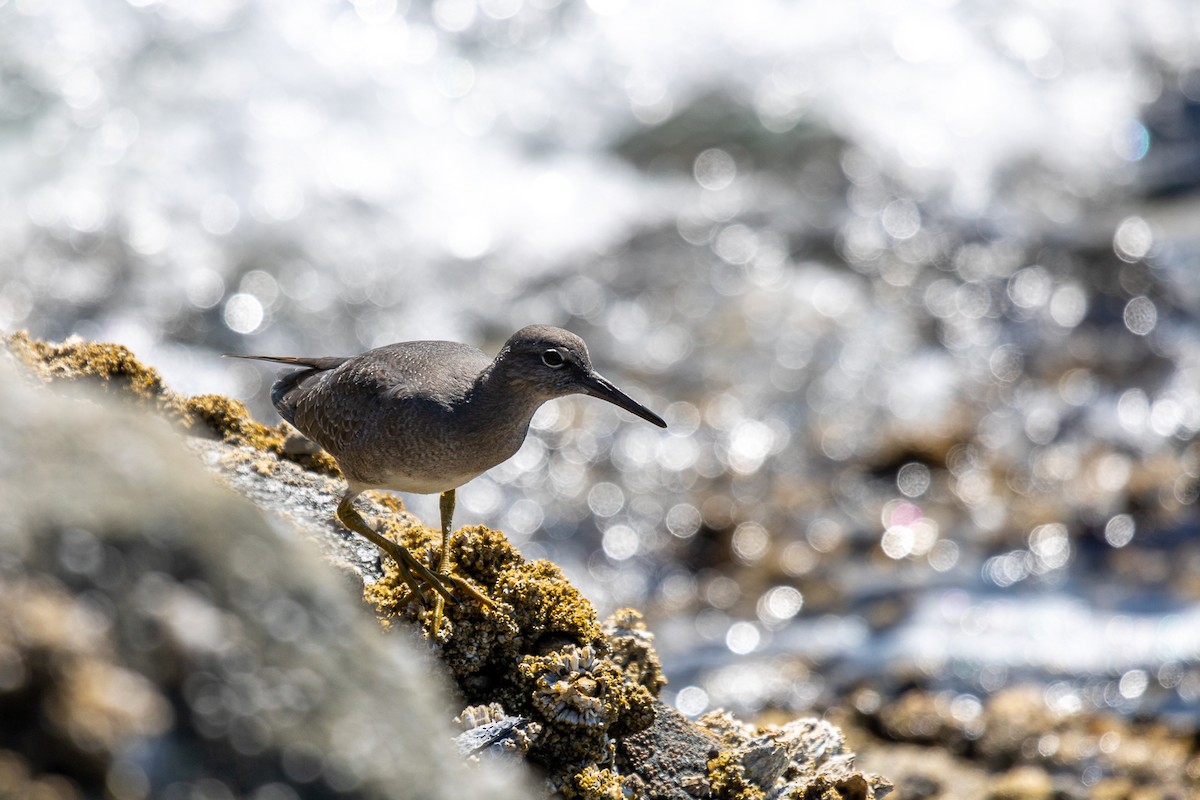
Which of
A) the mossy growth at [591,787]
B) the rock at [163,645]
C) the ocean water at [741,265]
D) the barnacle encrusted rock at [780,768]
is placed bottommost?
the rock at [163,645]

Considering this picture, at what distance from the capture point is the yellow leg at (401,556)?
14.3 feet

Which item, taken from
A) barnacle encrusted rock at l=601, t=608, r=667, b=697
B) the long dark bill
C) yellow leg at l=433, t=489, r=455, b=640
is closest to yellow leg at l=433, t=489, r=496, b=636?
yellow leg at l=433, t=489, r=455, b=640

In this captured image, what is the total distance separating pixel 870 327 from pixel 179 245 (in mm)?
8129

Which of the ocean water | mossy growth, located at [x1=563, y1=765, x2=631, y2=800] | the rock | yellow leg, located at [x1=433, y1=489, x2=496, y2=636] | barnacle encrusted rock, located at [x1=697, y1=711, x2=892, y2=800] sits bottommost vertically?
the rock

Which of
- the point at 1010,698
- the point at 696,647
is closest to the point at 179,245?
the point at 696,647

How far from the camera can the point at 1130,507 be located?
11039mm

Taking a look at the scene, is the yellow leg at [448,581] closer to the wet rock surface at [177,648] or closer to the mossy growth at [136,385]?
the mossy growth at [136,385]

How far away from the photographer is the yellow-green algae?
3.99 meters

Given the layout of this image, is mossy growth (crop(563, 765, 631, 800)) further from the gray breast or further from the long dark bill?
the long dark bill

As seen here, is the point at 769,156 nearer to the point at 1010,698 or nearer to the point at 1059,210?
the point at 1059,210

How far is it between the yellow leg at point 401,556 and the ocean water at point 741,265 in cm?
473

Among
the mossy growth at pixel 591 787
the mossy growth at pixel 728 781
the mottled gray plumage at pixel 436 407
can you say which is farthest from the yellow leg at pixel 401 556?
the mossy growth at pixel 728 781

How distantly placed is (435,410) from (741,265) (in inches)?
401

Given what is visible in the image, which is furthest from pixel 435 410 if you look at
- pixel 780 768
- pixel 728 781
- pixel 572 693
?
pixel 780 768
